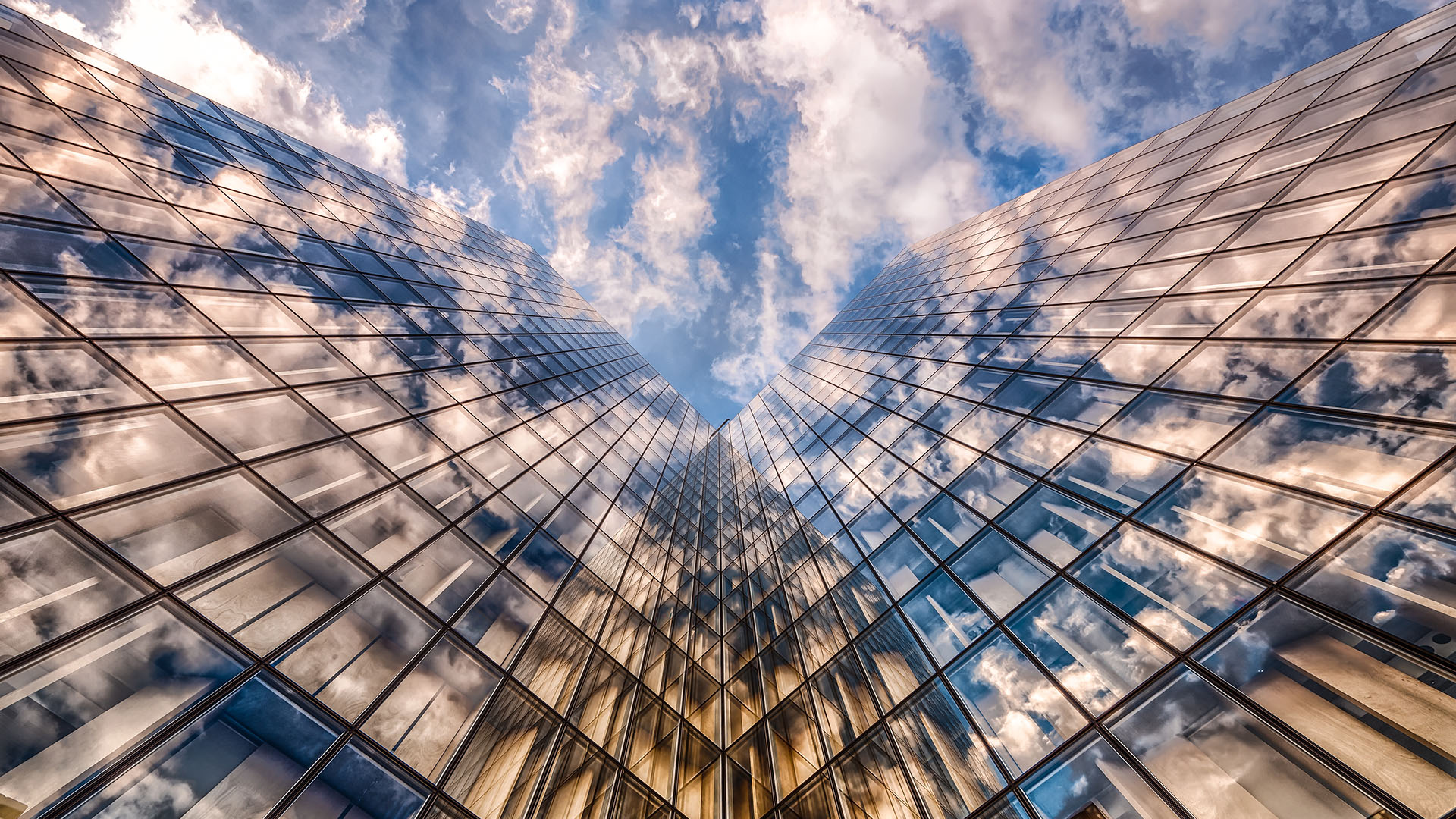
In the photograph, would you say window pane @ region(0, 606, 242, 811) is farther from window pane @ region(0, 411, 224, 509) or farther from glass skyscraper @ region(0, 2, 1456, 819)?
window pane @ region(0, 411, 224, 509)

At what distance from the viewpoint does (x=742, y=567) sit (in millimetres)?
20859

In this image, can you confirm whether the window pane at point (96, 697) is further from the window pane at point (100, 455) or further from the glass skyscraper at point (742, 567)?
the window pane at point (100, 455)

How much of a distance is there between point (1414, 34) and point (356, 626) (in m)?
35.1

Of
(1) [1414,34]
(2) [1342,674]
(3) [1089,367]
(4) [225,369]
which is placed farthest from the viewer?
(1) [1414,34]

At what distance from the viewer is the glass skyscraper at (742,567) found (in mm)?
6102

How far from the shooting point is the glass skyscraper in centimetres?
610

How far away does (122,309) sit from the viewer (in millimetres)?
9062

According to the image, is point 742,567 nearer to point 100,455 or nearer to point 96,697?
point 96,697

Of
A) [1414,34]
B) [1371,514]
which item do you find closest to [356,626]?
[1371,514]

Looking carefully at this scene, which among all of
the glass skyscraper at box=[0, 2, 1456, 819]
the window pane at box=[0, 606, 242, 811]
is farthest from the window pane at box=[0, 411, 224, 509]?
the window pane at box=[0, 606, 242, 811]

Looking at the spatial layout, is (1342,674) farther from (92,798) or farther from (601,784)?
(92,798)

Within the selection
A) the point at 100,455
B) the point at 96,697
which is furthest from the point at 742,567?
the point at 100,455

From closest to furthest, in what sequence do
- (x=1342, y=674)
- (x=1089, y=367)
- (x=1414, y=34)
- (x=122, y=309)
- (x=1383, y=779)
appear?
1. (x=1383, y=779)
2. (x=1342, y=674)
3. (x=122, y=309)
4. (x=1089, y=367)
5. (x=1414, y=34)

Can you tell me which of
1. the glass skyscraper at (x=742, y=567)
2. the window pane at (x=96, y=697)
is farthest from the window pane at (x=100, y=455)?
the window pane at (x=96, y=697)
